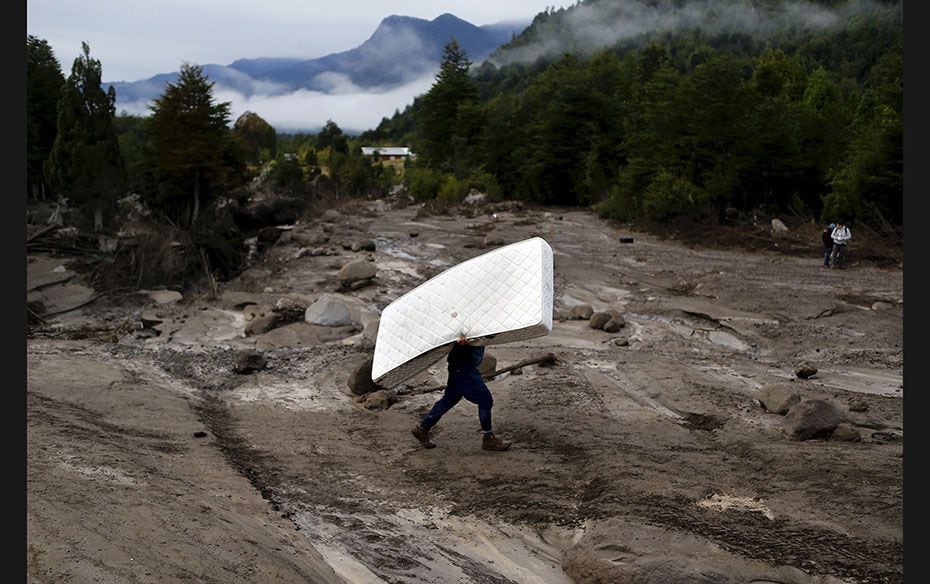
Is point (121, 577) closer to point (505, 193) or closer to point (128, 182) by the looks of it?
point (128, 182)

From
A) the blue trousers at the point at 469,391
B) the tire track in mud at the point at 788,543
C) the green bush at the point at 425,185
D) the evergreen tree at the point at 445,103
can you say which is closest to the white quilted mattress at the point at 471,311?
the blue trousers at the point at 469,391

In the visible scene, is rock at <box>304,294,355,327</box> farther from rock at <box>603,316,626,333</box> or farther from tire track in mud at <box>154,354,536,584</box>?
tire track in mud at <box>154,354,536,584</box>

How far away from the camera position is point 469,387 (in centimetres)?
698

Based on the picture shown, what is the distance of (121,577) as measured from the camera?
4199mm

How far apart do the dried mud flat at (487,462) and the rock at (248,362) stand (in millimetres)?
189

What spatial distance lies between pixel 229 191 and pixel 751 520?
29.2 m

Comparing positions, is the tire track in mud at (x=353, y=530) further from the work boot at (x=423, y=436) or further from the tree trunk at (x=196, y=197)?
the tree trunk at (x=196, y=197)

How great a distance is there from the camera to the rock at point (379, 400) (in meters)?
8.73

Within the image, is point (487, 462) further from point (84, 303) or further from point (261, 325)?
point (84, 303)

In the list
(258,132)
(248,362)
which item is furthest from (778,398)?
(258,132)

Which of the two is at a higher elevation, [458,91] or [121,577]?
[458,91]

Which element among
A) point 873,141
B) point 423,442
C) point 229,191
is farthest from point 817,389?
point 229,191

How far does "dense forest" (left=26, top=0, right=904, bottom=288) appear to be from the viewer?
25016 millimetres

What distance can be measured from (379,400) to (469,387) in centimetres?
208
